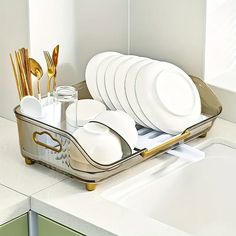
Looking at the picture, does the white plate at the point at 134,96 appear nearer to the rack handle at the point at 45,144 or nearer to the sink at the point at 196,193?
the sink at the point at 196,193

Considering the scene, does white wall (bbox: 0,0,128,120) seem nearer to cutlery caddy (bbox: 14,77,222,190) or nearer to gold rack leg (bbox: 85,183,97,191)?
cutlery caddy (bbox: 14,77,222,190)

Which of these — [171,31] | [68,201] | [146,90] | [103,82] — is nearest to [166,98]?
[146,90]

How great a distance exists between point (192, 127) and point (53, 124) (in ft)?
1.13

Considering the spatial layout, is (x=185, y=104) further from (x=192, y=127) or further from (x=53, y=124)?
(x=53, y=124)

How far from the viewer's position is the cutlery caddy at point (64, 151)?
167 centimetres

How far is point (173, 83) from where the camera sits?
1942 millimetres

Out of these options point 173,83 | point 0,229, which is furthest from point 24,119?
point 173,83

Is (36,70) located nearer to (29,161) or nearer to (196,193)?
(29,161)

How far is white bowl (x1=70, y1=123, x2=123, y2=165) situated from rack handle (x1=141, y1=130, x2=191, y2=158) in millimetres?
82

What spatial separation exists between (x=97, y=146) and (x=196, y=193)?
34cm

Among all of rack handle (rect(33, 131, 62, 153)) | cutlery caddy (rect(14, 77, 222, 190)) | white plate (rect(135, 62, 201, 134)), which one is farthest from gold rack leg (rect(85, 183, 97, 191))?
white plate (rect(135, 62, 201, 134))

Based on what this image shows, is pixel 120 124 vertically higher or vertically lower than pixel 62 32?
lower

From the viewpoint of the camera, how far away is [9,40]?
199 cm

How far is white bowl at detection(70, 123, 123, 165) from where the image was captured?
168cm
